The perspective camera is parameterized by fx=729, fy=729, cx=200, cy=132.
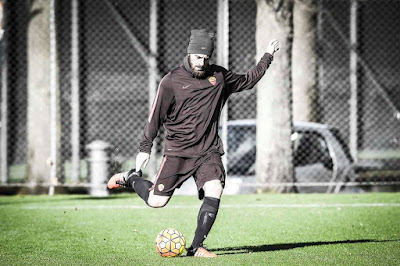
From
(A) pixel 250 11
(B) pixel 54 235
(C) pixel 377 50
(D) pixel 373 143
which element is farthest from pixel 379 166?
(B) pixel 54 235

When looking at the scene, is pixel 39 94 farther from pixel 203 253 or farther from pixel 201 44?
pixel 203 253

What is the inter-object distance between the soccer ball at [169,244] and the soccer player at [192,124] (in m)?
0.16

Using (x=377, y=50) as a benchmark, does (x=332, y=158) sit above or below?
below

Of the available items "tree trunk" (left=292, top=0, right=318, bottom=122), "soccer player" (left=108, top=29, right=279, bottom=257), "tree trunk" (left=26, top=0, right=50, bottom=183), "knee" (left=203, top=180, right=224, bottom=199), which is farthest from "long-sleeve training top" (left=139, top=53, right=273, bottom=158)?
"tree trunk" (left=292, top=0, right=318, bottom=122)

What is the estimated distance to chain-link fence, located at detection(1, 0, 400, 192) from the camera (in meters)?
14.0

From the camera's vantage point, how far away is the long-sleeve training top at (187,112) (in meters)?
6.08

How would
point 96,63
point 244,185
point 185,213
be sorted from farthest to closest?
point 96,63, point 244,185, point 185,213

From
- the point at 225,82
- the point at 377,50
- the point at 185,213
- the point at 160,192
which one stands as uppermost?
the point at 377,50

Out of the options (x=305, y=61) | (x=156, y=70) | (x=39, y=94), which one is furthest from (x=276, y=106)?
(x=39, y=94)

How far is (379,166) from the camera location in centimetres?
1487

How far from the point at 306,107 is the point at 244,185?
298 centimetres

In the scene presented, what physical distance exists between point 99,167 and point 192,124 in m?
6.17

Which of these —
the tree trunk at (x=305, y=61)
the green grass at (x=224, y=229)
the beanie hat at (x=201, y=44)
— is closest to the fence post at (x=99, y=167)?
the green grass at (x=224, y=229)

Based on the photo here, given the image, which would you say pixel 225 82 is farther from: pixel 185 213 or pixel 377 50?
pixel 377 50
